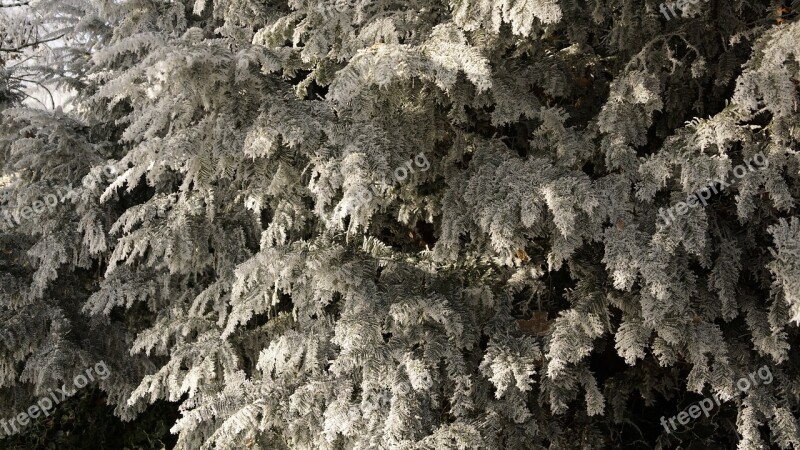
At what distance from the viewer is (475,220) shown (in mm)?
2756

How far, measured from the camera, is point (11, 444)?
4.98m

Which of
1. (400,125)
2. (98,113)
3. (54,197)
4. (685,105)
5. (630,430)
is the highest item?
(685,105)

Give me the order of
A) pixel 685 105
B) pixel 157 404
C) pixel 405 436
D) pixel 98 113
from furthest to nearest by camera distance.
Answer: pixel 157 404 < pixel 98 113 < pixel 685 105 < pixel 405 436

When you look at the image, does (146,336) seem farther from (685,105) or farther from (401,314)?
(685,105)

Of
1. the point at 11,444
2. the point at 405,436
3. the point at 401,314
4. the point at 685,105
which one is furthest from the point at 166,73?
the point at 11,444

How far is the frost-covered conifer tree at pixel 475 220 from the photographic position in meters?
2.49

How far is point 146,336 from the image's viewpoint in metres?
3.60

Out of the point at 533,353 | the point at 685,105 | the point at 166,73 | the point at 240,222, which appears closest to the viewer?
the point at 166,73

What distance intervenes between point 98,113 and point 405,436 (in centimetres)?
284

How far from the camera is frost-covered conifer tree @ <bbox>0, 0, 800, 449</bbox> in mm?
2486

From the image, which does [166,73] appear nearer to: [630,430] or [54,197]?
[54,197]

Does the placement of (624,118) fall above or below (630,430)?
above

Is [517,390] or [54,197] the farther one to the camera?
[54,197]

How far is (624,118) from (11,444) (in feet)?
16.3
